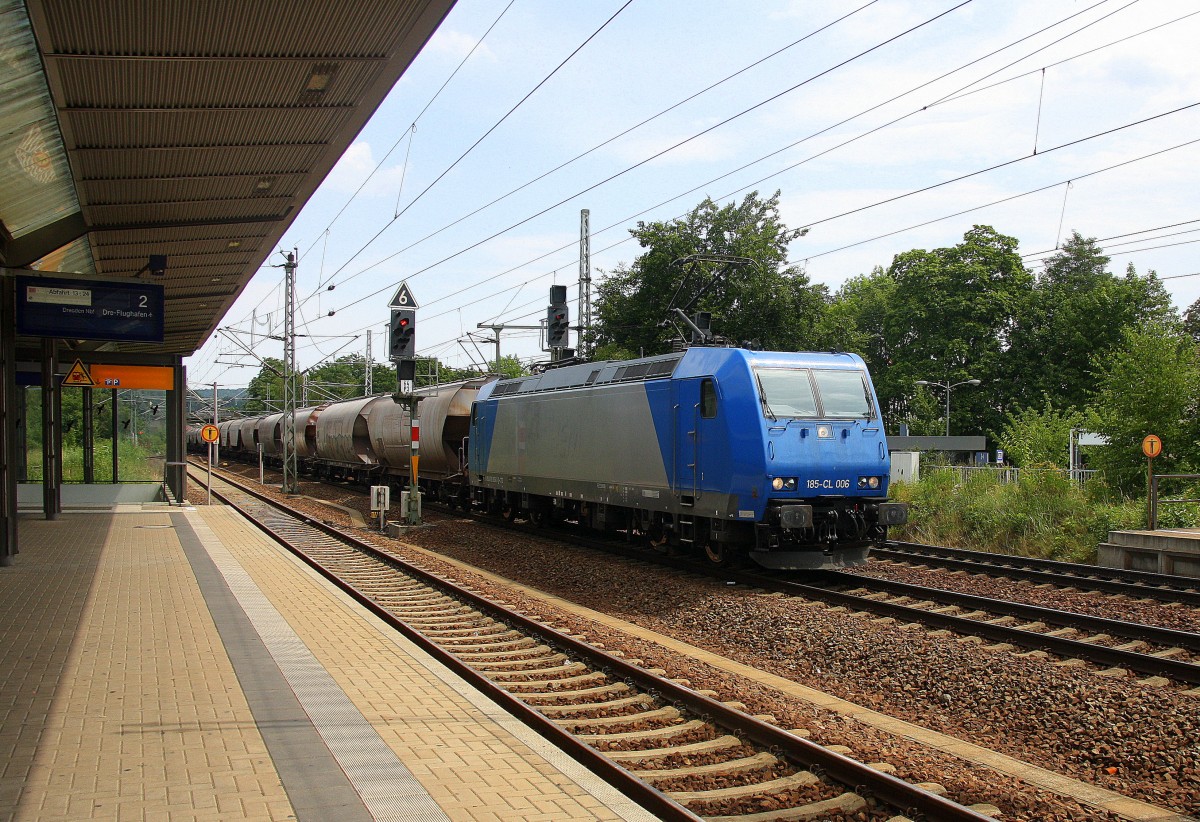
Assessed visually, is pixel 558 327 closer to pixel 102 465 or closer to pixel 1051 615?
pixel 102 465

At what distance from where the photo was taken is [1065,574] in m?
13.4

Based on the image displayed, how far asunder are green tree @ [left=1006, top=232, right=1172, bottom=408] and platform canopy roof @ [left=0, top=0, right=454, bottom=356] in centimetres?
4807

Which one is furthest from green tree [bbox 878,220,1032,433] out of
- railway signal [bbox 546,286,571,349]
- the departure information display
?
the departure information display

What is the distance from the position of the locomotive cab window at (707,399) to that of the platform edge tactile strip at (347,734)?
593 centimetres

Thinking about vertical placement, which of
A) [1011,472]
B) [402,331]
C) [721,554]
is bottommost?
[721,554]

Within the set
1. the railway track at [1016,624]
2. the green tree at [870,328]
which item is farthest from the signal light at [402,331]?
the green tree at [870,328]

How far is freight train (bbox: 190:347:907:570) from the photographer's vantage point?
1216 centimetres

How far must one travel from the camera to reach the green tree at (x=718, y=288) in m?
36.2

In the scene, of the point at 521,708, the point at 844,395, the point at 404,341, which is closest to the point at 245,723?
the point at 521,708

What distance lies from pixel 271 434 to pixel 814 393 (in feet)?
122

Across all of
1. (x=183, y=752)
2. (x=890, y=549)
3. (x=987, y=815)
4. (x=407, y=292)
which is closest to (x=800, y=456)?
(x=890, y=549)

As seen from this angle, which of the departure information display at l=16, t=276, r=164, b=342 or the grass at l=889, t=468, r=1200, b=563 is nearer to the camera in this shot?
the departure information display at l=16, t=276, r=164, b=342

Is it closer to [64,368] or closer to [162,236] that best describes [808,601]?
[162,236]

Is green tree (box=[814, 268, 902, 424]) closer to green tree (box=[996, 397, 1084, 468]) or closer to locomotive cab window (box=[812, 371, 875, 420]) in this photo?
green tree (box=[996, 397, 1084, 468])
